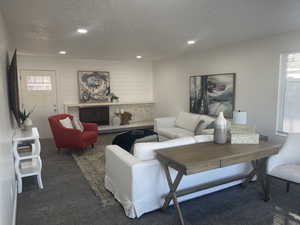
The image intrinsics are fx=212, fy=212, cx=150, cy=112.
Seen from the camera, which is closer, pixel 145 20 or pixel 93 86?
pixel 145 20

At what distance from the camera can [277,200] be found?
2.75m

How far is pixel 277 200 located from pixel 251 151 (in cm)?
94

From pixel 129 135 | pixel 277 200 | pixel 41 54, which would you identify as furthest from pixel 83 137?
pixel 277 200

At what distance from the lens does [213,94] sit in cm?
524

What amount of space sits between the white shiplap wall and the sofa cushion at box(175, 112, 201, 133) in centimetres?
240

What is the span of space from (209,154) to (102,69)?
18.2ft

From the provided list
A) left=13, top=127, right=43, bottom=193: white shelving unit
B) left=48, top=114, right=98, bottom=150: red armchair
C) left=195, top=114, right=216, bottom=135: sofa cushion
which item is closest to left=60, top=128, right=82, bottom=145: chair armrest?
left=48, top=114, right=98, bottom=150: red armchair

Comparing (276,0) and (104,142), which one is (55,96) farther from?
(276,0)

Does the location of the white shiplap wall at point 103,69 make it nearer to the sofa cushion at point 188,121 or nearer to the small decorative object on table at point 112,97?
the small decorative object on table at point 112,97

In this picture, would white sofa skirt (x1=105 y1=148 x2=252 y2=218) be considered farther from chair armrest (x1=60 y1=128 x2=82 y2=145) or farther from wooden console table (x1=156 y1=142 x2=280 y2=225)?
chair armrest (x1=60 y1=128 x2=82 y2=145)

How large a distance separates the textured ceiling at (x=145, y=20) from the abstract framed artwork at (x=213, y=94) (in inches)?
40.0

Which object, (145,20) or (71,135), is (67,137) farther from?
(145,20)

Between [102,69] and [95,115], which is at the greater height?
[102,69]

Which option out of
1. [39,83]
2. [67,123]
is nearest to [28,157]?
[67,123]
